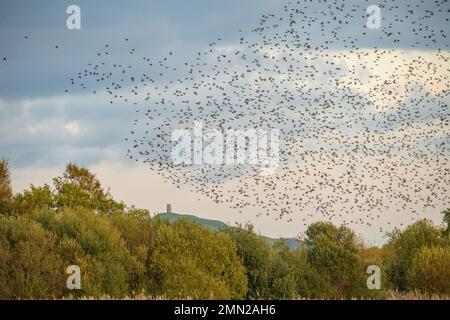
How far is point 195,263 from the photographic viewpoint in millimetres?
82750

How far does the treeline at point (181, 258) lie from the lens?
73.6 m

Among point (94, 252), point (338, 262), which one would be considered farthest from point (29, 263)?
point (338, 262)

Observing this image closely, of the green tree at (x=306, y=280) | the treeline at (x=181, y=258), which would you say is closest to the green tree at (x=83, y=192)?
the treeline at (x=181, y=258)

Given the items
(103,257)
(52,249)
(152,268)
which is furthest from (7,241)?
(152,268)

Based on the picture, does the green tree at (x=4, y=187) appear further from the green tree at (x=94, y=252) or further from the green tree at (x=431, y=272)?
the green tree at (x=431, y=272)

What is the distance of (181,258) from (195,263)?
1534 mm

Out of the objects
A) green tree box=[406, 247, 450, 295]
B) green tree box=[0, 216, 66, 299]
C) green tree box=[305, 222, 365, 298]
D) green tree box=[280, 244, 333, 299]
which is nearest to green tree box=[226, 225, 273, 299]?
green tree box=[280, 244, 333, 299]

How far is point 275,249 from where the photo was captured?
3883 inches

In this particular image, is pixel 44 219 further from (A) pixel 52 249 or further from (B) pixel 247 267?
(B) pixel 247 267

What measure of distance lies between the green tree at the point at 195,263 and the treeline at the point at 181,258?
0.12m

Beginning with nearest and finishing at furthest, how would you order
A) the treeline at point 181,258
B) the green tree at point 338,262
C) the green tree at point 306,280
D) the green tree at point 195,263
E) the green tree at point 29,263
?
the green tree at point 29,263 < the treeline at point 181,258 < the green tree at point 195,263 < the green tree at point 306,280 < the green tree at point 338,262

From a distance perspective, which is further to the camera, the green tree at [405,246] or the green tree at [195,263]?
the green tree at [405,246]

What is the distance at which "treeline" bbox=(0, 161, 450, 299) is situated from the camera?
7362cm

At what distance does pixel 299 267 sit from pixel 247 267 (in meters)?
7.50
